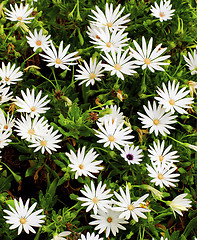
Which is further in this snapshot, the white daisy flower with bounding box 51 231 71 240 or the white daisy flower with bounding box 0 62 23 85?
the white daisy flower with bounding box 0 62 23 85

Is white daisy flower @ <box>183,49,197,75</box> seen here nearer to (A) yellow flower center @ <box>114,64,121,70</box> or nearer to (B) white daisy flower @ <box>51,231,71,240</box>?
(A) yellow flower center @ <box>114,64,121,70</box>

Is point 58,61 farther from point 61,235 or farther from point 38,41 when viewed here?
point 61,235

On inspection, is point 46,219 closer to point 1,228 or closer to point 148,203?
point 1,228

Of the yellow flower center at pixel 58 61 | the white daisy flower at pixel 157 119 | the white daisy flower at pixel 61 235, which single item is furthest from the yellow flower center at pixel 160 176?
the yellow flower center at pixel 58 61

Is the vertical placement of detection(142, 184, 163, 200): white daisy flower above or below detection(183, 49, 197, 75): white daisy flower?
below

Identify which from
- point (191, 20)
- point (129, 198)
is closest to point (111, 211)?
point (129, 198)

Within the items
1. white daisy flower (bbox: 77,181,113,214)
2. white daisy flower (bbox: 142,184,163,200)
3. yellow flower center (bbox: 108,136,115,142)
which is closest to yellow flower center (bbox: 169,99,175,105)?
yellow flower center (bbox: 108,136,115,142)

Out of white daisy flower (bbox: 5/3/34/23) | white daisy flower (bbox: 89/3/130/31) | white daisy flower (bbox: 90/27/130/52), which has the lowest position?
white daisy flower (bbox: 90/27/130/52)

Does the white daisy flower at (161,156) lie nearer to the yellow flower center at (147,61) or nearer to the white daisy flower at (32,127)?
the yellow flower center at (147,61)

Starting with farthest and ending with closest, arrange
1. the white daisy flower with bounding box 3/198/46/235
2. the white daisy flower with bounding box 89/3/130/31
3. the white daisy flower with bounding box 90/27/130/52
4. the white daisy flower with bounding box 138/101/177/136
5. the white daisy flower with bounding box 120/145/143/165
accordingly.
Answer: the white daisy flower with bounding box 89/3/130/31
the white daisy flower with bounding box 90/27/130/52
the white daisy flower with bounding box 138/101/177/136
the white daisy flower with bounding box 120/145/143/165
the white daisy flower with bounding box 3/198/46/235
